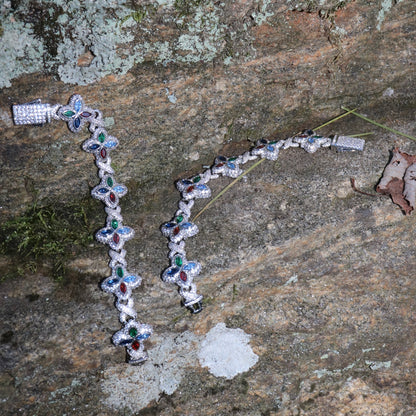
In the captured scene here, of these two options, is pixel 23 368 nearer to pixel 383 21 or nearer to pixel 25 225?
pixel 25 225

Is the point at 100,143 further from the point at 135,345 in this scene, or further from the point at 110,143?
the point at 135,345

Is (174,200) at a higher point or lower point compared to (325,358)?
higher

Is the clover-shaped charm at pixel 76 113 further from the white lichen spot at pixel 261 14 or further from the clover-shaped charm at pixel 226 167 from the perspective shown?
the white lichen spot at pixel 261 14

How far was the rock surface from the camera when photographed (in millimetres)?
2998

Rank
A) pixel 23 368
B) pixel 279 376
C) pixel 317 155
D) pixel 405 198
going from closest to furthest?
pixel 23 368 → pixel 279 376 → pixel 405 198 → pixel 317 155

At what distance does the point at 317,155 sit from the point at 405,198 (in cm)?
72

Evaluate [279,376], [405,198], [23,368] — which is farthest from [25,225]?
[405,198]

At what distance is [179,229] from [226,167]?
608mm

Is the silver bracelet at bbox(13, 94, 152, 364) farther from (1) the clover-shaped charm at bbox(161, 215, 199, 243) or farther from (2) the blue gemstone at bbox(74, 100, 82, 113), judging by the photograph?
(1) the clover-shaped charm at bbox(161, 215, 199, 243)

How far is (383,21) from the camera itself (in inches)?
137

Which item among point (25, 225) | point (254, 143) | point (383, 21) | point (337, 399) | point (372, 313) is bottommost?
point (337, 399)

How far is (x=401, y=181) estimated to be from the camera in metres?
3.45

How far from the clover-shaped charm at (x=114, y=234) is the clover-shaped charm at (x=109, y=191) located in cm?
14

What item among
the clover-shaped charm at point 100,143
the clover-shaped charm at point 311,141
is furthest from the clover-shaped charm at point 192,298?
the clover-shaped charm at point 311,141
